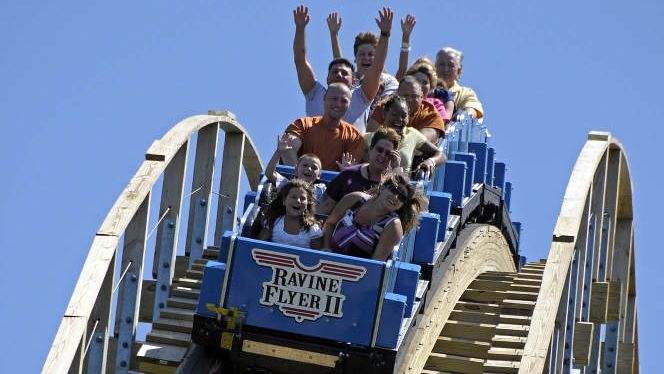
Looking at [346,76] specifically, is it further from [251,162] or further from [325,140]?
[251,162]

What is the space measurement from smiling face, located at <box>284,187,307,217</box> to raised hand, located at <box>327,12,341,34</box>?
3768 mm

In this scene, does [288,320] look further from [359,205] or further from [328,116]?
[328,116]

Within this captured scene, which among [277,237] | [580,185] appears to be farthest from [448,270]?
[277,237]

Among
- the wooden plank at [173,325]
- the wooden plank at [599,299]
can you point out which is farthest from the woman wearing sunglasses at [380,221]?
the wooden plank at [599,299]

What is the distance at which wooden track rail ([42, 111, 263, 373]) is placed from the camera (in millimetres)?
6059

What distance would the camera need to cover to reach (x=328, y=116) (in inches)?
293

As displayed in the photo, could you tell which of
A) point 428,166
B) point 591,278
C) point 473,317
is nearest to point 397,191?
point 428,166

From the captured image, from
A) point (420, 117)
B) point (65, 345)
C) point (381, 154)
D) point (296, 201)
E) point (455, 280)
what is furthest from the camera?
point (455, 280)

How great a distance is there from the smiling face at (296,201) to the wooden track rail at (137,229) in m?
0.96

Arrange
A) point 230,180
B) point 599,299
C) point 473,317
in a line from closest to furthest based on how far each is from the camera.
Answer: point 473,317 → point 230,180 → point 599,299

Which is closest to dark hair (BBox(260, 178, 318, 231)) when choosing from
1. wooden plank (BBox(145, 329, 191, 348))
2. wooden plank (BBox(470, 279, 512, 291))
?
wooden plank (BBox(145, 329, 191, 348))

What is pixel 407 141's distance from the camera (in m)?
7.48

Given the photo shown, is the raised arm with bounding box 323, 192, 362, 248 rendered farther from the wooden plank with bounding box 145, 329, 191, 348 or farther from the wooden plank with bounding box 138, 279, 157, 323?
the wooden plank with bounding box 138, 279, 157, 323

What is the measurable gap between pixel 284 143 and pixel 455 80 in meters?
2.92
